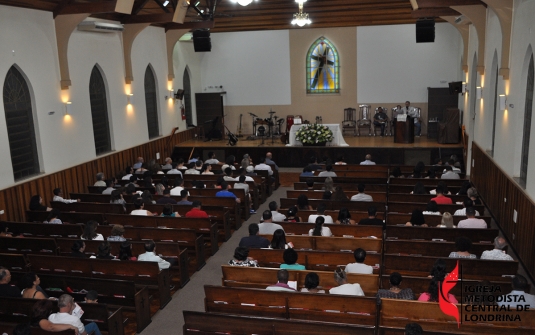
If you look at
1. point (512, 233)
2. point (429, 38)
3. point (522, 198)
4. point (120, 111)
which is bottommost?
point (512, 233)

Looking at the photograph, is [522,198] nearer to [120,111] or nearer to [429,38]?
[429,38]

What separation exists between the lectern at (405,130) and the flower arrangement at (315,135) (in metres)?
2.36

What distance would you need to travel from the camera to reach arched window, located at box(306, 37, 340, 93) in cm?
2028

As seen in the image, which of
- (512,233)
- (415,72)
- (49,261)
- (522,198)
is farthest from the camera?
(415,72)

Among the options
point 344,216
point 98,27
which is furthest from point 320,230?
point 98,27

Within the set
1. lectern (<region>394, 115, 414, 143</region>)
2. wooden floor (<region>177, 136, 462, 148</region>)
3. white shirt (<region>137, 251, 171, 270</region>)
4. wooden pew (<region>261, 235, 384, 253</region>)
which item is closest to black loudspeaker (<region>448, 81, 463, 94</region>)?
lectern (<region>394, 115, 414, 143</region>)

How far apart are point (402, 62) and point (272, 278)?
15.2 metres

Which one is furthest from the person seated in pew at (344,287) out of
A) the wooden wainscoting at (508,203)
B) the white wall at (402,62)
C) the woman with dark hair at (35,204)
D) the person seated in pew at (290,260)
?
the white wall at (402,62)

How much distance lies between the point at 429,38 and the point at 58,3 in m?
10.4

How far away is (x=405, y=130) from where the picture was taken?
17406mm

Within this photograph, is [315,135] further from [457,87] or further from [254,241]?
[254,241]

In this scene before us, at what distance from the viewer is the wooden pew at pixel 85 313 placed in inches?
227

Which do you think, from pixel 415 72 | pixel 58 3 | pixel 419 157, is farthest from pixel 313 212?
pixel 415 72

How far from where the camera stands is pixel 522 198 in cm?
841
